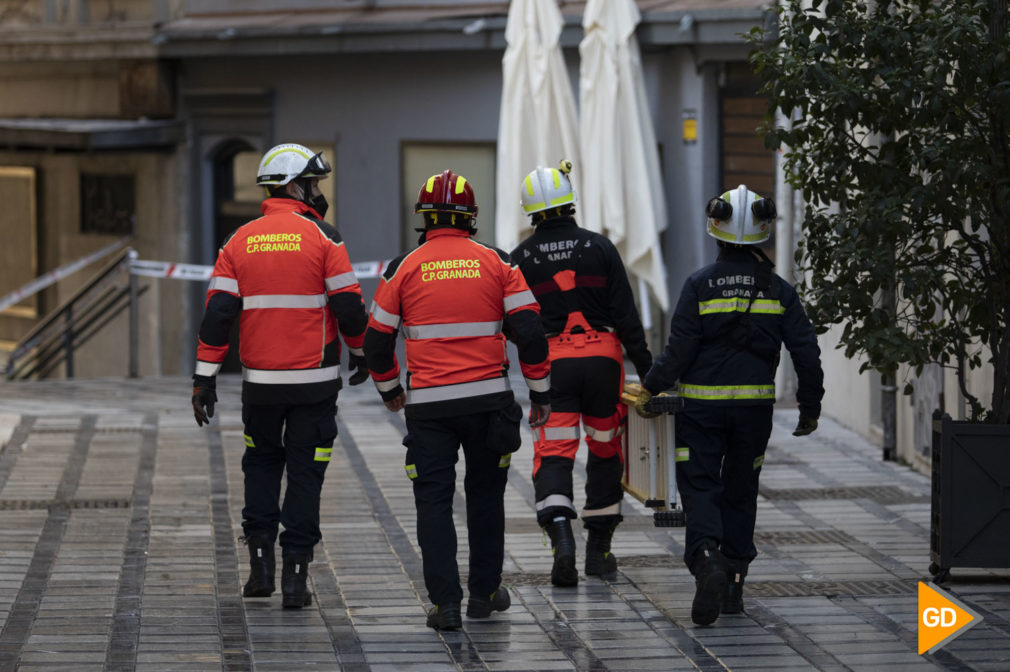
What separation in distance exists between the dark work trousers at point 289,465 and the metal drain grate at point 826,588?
194 cm

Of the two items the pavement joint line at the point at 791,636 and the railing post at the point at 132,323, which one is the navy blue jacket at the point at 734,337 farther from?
the railing post at the point at 132,323

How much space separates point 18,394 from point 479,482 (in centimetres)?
916

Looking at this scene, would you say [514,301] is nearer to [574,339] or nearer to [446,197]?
[446,197]

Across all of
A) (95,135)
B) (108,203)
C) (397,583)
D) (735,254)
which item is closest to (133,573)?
(397,583)

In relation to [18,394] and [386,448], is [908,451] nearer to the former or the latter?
[386,448]

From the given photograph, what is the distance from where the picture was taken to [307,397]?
7520 mm

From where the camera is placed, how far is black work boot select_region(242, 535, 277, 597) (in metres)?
7.57

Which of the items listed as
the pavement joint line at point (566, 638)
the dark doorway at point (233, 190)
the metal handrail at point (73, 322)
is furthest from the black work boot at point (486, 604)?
the dark doorway at point (233, 190)

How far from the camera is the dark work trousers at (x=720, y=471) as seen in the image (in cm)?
726

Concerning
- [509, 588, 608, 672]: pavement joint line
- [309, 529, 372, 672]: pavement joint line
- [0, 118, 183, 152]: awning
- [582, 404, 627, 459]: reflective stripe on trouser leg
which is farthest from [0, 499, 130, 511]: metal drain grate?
[0, 118, 183, 152]: awning

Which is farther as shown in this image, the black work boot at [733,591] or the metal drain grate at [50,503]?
the metal drain grate at [50,503]

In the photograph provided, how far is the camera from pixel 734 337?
23.8ft

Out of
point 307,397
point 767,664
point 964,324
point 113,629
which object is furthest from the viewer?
point 964,324

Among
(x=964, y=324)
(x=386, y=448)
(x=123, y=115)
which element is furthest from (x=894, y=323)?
(x=123, y=115)
